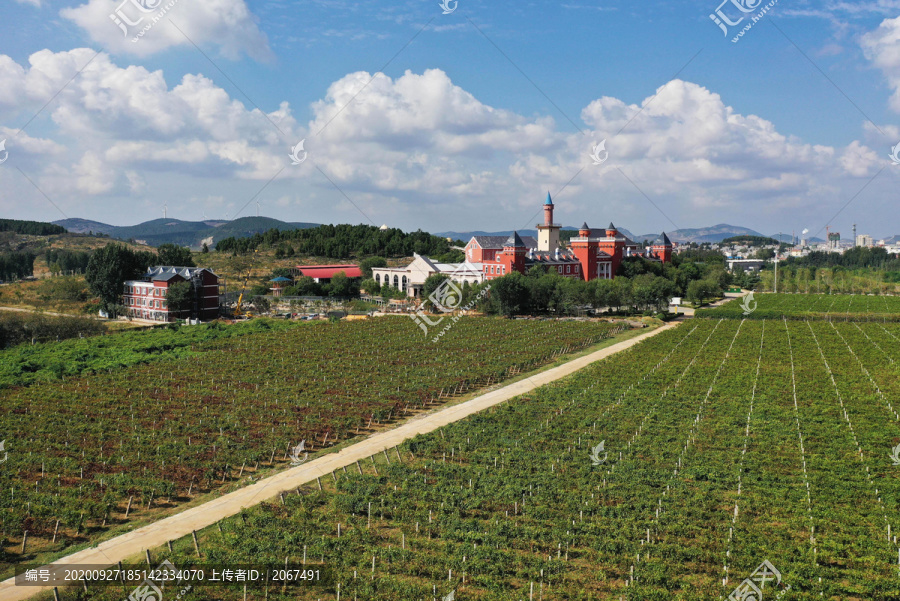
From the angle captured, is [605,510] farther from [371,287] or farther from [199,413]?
[371,287]

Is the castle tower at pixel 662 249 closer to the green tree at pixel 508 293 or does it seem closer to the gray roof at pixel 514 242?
the gray roof at pixel 514 242

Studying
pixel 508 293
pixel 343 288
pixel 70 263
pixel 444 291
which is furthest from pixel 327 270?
pixel 508 293

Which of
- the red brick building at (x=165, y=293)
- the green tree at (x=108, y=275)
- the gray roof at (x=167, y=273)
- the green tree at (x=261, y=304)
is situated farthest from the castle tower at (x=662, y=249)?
the green tree at (x=108, y=275)

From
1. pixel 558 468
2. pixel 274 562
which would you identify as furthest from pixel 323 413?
pixel 274 562

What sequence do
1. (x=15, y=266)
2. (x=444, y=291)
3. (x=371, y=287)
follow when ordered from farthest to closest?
A: (x=371, y=287) < (x=15, y=266) < (x=444, y=291)

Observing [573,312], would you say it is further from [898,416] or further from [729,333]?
[898,416]
